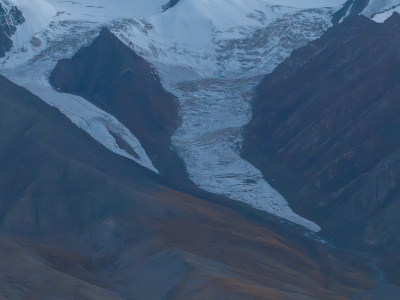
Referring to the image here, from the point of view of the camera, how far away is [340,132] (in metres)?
84.5

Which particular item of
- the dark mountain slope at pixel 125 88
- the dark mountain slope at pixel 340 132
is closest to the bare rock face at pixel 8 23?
the dark mountain slope at pixel 125 88

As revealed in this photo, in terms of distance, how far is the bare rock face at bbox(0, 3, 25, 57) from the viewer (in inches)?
A: 4051

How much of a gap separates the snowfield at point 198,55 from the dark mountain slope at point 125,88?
1.26m

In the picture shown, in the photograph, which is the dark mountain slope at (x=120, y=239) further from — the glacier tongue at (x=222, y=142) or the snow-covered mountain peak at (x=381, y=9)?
the snow-covered mountain peak at (x=381, y=9)

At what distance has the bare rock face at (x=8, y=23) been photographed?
10289cm

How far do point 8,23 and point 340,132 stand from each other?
3640 centimetres

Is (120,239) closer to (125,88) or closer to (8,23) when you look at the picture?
(125,88)

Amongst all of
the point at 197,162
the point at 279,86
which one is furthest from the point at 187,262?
the point at 279,86

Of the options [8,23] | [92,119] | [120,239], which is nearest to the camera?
[120,239]

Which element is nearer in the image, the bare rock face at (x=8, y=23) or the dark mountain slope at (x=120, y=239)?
the dark mountain slope at (x=120, y=239)

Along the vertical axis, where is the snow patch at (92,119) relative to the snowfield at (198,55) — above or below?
below

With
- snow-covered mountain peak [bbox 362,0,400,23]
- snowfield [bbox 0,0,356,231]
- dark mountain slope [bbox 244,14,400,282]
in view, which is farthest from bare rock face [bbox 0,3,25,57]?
snow-covered mountain peak [bbox 362,0,400,23]

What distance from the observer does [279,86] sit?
97.6m

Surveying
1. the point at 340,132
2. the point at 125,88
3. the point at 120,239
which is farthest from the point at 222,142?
the point at 120,239
